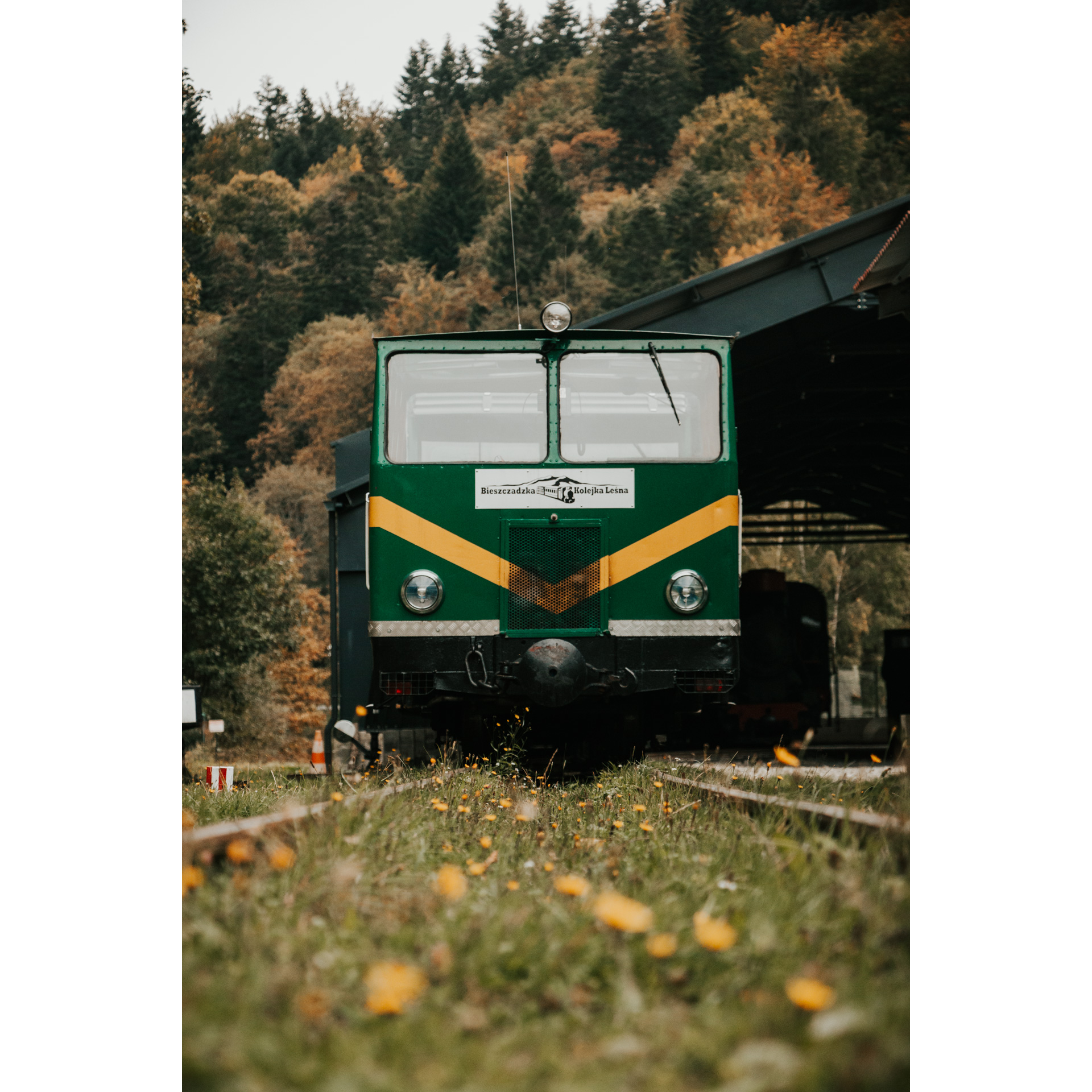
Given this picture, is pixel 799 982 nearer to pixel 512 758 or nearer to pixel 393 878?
pixel 393 878

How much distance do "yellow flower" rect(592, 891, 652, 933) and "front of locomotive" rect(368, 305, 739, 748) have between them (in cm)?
382

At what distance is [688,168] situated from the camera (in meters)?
38.0

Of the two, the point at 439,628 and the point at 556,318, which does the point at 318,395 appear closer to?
the point at 556,318

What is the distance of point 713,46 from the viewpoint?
34.1m

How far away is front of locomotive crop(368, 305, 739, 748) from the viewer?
6.13 metres

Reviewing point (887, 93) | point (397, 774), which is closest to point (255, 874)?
point (397, 774)

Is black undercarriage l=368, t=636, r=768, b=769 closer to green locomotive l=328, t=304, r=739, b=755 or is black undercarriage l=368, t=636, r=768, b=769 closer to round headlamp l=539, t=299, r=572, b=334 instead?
green locomotive l=328, t=304, r=739, b=755

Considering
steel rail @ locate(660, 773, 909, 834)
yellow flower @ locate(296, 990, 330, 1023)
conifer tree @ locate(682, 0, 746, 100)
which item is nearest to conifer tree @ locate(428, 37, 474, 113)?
conifer tree @ locate(682, 0, 746, 100)

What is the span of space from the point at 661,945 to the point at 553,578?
4.22m

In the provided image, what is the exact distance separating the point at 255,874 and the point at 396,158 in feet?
128

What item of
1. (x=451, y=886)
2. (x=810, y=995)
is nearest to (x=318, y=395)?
(x=451, y=886)

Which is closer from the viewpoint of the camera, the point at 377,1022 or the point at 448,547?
the point at 377,1022

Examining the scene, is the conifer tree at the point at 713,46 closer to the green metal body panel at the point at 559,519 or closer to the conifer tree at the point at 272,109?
the conifer tree at the point at 272,109

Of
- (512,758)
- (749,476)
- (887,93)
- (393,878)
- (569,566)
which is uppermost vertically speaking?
(887,93)
